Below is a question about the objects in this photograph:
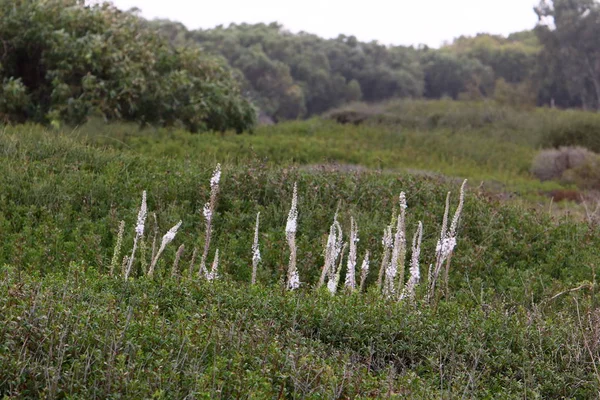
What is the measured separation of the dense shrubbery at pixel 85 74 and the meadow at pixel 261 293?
1.12 metres

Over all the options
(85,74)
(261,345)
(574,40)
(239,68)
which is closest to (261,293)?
(261,345)

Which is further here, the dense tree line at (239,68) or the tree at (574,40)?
the tree at (574,40)

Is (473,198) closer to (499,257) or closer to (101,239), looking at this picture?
(499,257)

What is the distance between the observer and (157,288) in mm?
5469

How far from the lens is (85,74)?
1670 centimetres

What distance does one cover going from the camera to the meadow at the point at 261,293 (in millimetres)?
4062

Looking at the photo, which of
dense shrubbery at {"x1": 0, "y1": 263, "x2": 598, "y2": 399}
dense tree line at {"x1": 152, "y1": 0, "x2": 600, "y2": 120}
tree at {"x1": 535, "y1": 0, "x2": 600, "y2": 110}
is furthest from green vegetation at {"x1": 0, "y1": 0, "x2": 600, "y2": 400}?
tree at {"x1": 535, "y1": 0, "x2": 600, "y2": 110}

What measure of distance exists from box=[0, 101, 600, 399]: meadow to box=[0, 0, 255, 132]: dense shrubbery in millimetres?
1121

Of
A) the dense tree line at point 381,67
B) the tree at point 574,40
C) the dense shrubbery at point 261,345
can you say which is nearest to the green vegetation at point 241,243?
the dense shrubbery at point 261,345

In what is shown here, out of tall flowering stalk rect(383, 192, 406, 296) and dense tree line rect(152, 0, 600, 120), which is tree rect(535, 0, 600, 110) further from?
tall flowering stalk rect(383, 192, 406, 296)

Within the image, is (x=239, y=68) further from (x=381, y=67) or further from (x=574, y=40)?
(x=574, y=40)

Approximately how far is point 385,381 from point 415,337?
0.95m

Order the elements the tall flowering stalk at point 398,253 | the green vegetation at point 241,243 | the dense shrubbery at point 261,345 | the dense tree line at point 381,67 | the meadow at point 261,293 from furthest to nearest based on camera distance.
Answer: the dense tree line at point 381,67
the tall flowering stalk at point 398,253
the green vegetation at point 241,243
the meadow at point 261,293
the dense shrubbery at point 261,345

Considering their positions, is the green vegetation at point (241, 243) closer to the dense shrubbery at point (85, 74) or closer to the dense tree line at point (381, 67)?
the dense shrubbery at point (85, 74)
